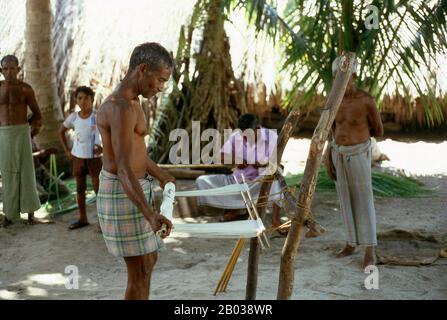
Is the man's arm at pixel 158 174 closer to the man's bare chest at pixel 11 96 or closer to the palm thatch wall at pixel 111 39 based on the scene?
the man's bare chest at pixel 11 96

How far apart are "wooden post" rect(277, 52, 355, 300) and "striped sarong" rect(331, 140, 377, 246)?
1.79 metres

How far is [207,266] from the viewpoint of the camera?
17.5 feet

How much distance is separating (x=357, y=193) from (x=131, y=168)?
2.42m

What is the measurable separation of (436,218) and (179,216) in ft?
7.84

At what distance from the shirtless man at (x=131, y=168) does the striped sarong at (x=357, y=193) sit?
2.11 m

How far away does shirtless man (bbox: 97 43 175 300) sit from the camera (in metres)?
3.14

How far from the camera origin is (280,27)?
6.44 meters


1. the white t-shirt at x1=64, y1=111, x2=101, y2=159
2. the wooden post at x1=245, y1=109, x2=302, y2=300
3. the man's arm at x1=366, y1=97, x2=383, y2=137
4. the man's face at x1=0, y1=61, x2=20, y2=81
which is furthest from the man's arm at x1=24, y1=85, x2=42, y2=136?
the man's arm at x1=366, y1=97, x2=383, y2=137

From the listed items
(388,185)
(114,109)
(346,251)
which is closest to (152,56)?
(114,109)

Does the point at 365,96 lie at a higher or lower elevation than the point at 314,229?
higher

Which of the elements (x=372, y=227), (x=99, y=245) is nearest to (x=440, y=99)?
(x=372, y=227)

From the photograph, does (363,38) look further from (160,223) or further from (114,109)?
(160,223)

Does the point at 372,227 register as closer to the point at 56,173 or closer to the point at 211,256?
the point at 211,256

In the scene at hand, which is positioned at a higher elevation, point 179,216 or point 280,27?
point 280,27
